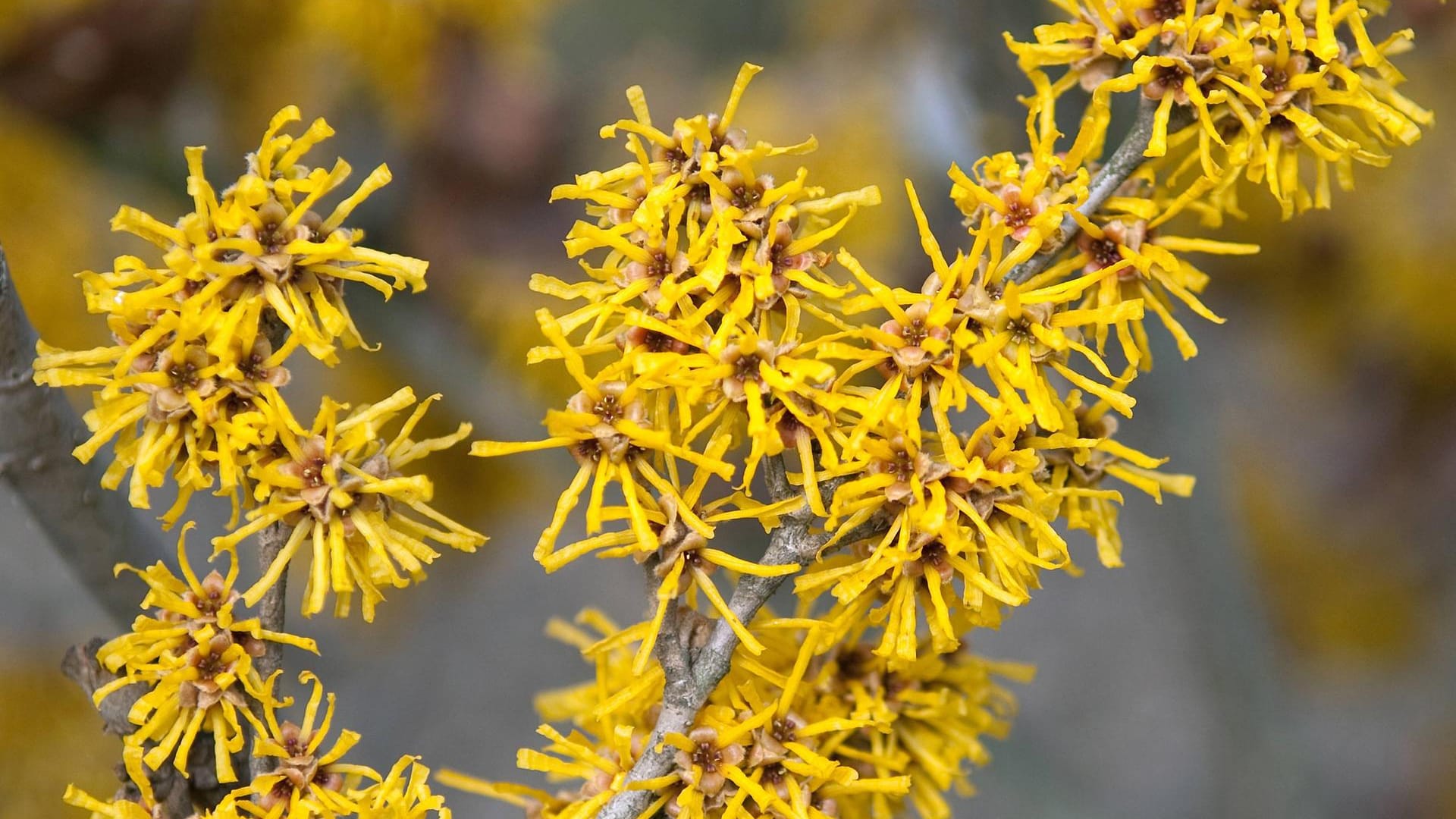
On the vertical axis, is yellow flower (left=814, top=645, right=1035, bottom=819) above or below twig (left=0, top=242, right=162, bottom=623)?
below

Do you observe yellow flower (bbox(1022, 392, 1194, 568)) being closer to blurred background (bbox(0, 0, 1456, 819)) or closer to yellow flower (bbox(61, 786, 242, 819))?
yellow flower (bbox(61, 786, 242, 819))

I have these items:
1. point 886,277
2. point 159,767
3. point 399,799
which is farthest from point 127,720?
point 886,277

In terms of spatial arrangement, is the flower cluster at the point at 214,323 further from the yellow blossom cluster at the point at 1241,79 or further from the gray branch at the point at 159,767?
the yellow blossom cluster at the point at 1241,79

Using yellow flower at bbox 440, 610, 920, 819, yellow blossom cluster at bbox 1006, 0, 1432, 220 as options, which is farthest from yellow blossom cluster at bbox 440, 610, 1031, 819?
yellow blossom cluster at bbox 1006, 0, 1432, 220

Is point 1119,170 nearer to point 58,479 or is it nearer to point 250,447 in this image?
point 250,447

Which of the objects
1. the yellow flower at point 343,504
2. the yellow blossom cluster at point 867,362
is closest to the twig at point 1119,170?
the yellow blossom cluster at point 867,362

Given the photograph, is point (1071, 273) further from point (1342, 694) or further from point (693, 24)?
point (693, 24)

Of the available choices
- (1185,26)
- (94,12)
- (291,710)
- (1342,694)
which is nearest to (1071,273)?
(1185,26)
